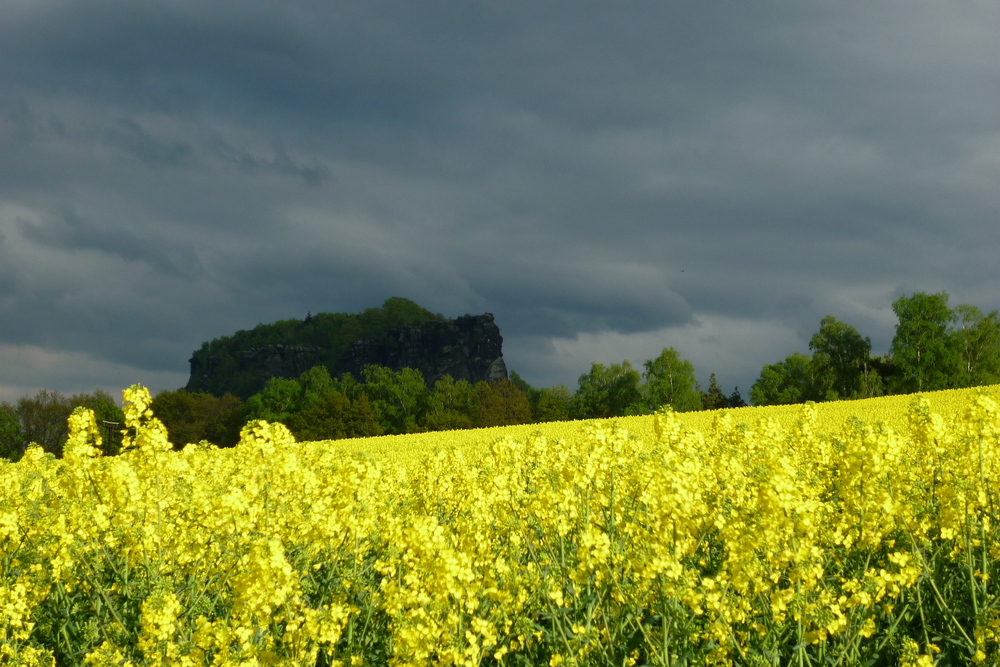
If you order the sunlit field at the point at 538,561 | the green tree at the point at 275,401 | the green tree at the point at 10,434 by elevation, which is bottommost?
the sunlit field at the point at 538,561

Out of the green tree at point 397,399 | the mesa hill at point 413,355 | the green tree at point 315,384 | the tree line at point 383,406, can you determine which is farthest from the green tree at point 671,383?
the mesa hill at point 413,355

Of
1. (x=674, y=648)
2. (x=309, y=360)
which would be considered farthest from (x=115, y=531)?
(x=309, y=360)

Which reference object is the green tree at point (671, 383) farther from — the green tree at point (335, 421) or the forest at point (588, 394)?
the green tree at point (335, 421)

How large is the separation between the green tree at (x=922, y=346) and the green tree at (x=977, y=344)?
116 cm

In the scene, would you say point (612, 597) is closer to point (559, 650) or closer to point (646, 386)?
point (559, 650)

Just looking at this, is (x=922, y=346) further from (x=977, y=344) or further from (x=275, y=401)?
(x=275, y=401)

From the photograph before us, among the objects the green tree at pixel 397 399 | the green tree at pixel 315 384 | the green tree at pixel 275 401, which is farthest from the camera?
the green tree at pixel 315 384

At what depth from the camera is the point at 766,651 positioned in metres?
4.61

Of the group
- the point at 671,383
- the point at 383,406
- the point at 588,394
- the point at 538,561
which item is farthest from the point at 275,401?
the point at 538,561

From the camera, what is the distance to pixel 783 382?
294ft

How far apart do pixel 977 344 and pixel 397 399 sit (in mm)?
74371

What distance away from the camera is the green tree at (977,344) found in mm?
72562

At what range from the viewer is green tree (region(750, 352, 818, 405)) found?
84.7m

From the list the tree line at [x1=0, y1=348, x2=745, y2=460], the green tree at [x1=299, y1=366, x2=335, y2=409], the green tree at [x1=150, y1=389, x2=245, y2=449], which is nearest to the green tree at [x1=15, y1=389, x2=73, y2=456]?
the tree line at [x1=0, y1=348, x2=745, y2=460]
